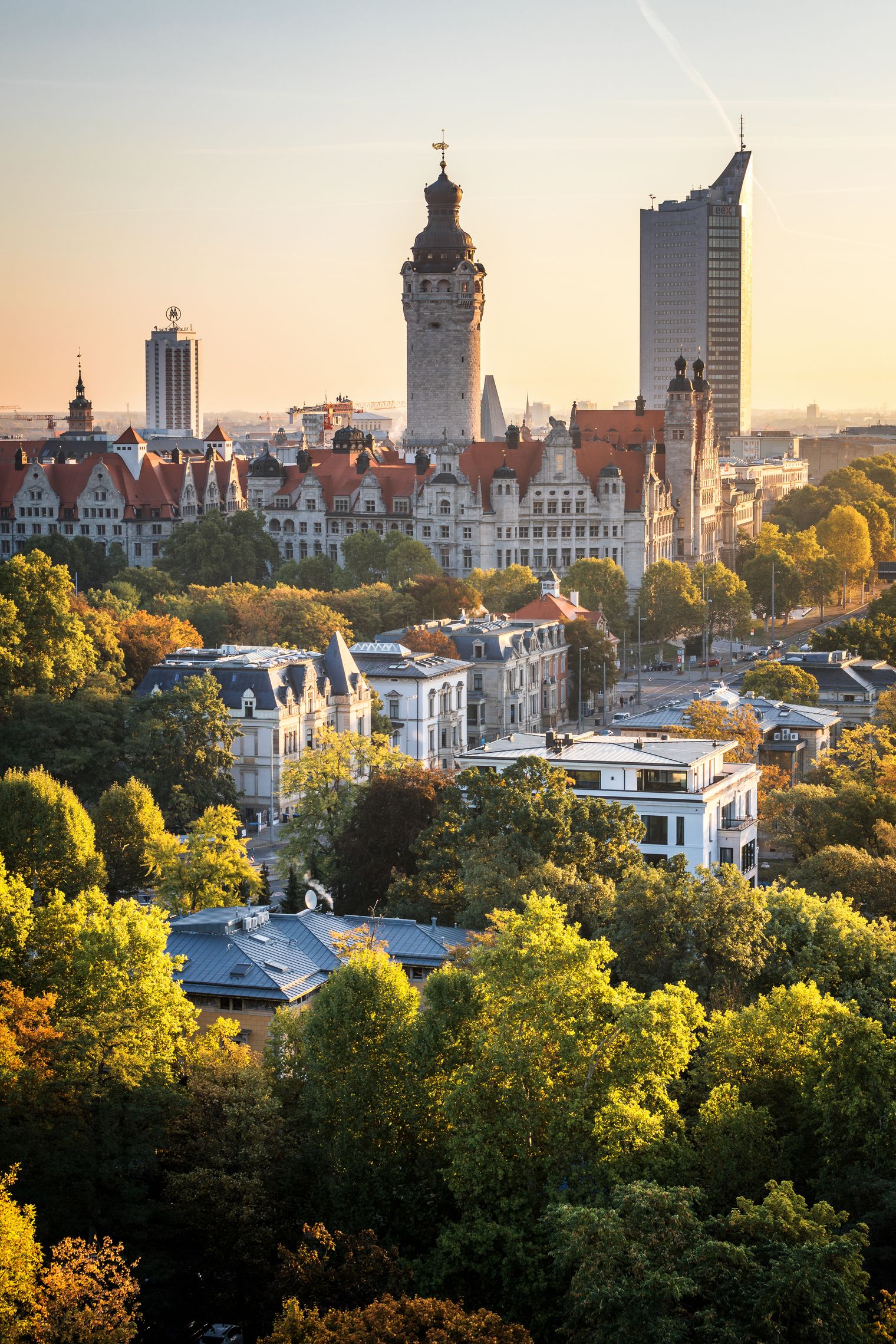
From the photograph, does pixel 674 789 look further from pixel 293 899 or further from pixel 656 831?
pixel 293 899

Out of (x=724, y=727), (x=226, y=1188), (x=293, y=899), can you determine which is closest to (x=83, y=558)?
(x=724, y=727)

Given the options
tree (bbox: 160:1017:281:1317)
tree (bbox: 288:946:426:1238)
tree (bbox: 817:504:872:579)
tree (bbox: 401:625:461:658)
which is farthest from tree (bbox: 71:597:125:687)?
tree (bbox: 817:504:872:579)

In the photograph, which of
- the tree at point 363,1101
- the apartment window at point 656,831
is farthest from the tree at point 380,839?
the tree at point 363,1101

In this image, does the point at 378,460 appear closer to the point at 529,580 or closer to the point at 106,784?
the point at 529,580

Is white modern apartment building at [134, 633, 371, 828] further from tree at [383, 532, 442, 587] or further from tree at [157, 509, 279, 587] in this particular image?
tree at [157, 509, 279, 587]

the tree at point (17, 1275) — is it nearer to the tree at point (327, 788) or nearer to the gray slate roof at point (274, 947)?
the gray slate roof at point (274, 947)
